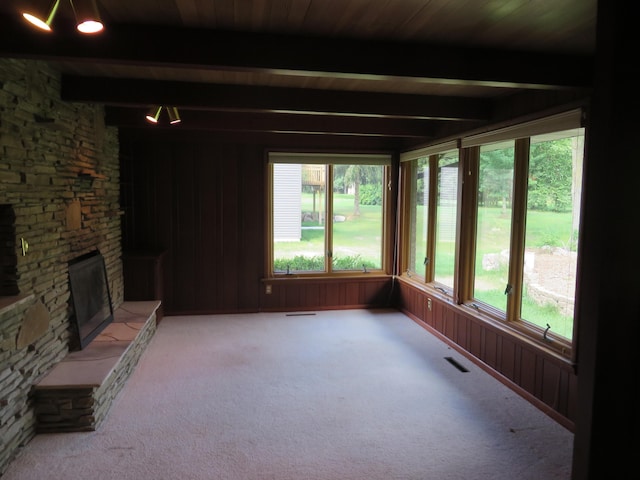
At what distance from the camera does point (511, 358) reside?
3.64 meters

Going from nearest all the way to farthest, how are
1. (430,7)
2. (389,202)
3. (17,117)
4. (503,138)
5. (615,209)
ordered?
1. (615,209)
2. (430,7)
3. (17,117)
4. (503,138)
5. (389,202)

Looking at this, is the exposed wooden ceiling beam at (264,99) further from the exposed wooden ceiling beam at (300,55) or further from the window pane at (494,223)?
the exposed wooden ceiling beam at (300,55)

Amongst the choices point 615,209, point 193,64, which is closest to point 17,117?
point 193,64

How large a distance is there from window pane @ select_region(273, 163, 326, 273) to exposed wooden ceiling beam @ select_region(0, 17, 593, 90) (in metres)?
3.39

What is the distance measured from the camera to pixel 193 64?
7.71ft

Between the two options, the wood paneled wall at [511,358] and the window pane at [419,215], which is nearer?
the wood paneled wall at [511,358]

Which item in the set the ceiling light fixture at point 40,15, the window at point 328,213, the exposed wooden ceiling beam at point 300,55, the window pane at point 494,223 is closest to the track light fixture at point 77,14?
the ceiling light fixture at point 40,15

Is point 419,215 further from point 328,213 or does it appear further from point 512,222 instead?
point 512,222

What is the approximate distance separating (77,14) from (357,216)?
4.76 m

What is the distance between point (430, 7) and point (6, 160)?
2.56 m

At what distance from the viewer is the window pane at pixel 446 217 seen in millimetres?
4695

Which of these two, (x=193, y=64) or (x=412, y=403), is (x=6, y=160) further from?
(x=412, y=403)

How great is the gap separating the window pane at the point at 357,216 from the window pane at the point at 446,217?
1.21m

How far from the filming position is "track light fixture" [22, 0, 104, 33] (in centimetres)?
162
